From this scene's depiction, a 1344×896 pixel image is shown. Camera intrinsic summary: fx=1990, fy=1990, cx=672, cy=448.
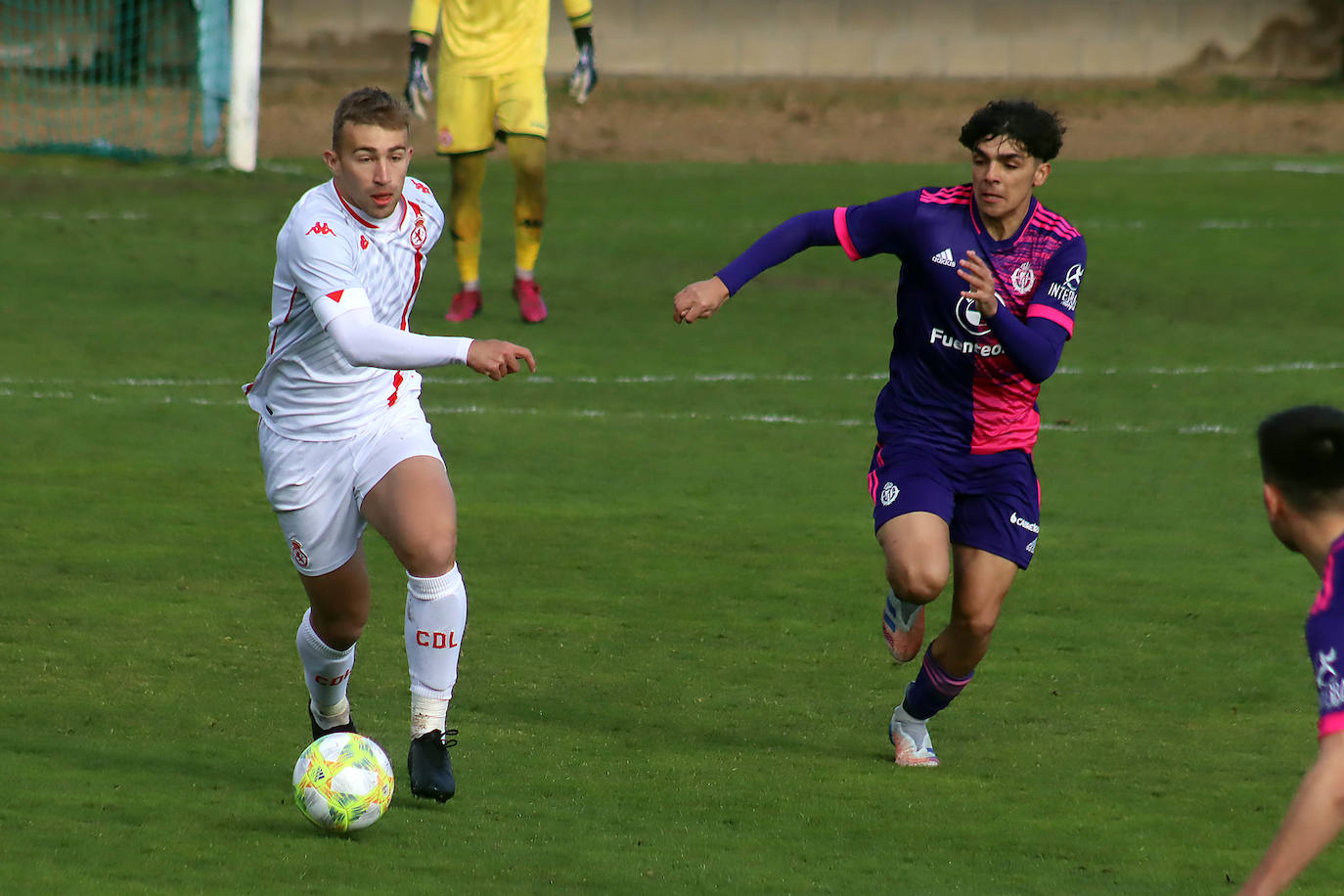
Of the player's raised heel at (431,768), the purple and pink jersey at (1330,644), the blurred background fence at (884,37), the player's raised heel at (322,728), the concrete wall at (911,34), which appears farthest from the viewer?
the concrete wall at (911,34)

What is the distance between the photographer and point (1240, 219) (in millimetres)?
19188

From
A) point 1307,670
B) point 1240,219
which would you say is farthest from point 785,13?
point 1307,670

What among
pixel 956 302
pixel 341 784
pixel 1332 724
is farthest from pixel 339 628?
pixel 1332 724

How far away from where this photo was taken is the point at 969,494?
6.50 meters

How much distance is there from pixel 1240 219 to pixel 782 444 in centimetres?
995

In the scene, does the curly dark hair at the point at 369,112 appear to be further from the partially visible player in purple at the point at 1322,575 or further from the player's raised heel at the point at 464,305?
the player's raised heel at the point at 464,305

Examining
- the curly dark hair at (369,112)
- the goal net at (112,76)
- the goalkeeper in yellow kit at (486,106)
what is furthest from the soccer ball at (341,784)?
the goal net at (112,76)

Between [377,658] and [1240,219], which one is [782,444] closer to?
[377,658]

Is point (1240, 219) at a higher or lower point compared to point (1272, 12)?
lower

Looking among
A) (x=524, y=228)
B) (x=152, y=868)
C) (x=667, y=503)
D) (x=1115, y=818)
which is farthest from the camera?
(x=524, y=228)

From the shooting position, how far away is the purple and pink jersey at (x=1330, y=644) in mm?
3447

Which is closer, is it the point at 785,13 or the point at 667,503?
the point at 667,503

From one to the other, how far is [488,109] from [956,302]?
7.66 m

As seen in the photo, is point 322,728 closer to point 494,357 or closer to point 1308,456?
point 494,357
